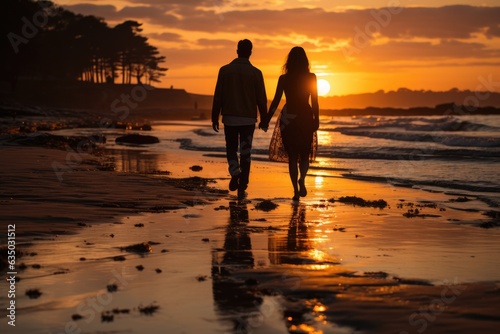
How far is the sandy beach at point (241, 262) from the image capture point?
444 cm

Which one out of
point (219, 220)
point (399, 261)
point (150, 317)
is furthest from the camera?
point (219, 220)

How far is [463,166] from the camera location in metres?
18.6

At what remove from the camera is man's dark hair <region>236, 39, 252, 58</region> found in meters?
10.9

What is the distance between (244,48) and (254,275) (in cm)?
594

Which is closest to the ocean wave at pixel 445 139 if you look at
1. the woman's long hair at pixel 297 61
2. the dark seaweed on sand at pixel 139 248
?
the woman's long hair at pixel 297 61

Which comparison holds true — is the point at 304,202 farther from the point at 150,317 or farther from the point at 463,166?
the point at 463,166

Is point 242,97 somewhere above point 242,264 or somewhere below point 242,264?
A: above

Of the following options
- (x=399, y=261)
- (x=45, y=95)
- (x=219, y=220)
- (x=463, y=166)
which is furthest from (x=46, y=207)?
(x=45, y=95)

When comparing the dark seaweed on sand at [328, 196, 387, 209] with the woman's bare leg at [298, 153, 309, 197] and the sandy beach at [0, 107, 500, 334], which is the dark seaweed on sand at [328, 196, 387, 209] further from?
the woman's bare leg at [298, 153, 309, 197]

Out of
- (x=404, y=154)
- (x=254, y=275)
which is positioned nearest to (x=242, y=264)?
(x=254, y=275)

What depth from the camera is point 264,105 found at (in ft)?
36.3

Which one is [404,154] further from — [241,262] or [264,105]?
[241,262]

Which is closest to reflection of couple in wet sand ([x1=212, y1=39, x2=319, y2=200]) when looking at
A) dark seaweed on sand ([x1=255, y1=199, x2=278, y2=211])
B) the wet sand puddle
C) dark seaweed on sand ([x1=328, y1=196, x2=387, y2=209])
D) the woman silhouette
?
the woman silhouette

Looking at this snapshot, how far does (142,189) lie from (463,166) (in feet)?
33.0
